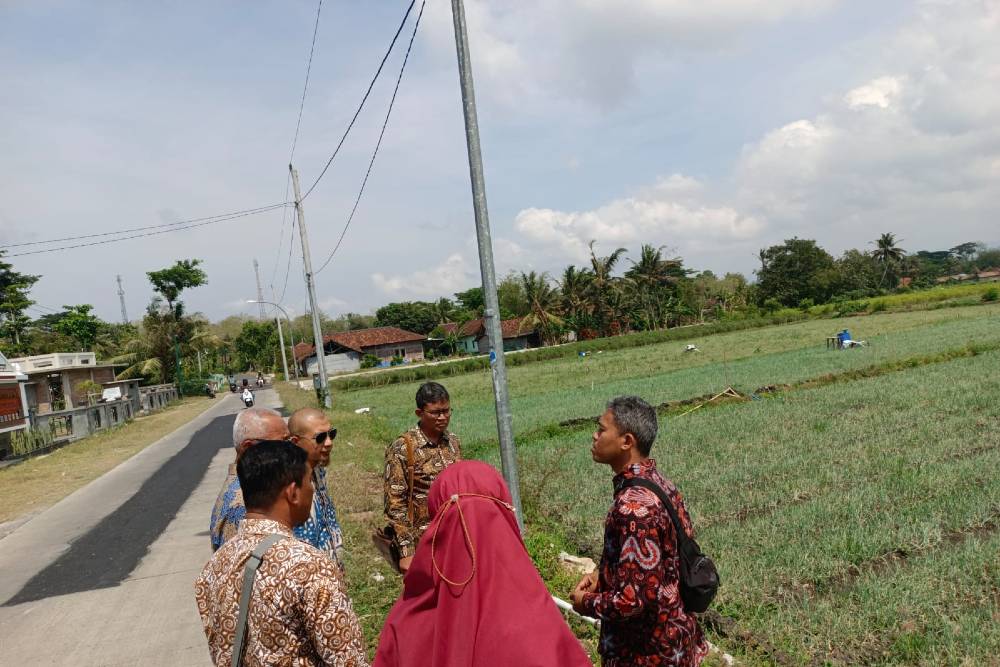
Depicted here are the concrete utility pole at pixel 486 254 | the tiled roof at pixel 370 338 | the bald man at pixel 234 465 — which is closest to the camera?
the bald man at pixel 234 465

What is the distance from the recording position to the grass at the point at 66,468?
14128 mm

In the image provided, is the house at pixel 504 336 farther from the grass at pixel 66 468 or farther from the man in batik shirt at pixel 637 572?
the man in batik shirt at pixel 637 572

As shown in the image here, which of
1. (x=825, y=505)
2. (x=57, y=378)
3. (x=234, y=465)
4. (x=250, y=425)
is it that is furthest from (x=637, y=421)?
(x=57, y=378)

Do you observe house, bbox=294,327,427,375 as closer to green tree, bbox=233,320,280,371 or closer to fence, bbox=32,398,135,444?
green tree, bbox=233,320,280,371

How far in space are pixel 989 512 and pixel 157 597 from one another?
26.0 feet

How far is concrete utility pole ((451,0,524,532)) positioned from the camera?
21.0ft

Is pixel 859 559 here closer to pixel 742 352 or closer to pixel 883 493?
pixel 883 493

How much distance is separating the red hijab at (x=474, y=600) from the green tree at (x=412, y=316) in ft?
287

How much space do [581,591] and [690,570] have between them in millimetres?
466

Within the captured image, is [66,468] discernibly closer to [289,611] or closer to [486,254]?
[486,254]

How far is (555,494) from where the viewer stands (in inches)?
354

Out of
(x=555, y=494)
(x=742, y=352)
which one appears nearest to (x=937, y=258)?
(x=742, y=352)

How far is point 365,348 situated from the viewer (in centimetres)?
7369

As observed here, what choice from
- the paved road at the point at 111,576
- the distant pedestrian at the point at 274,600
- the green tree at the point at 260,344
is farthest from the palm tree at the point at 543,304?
the distant pedestrian at the point at 274,600
